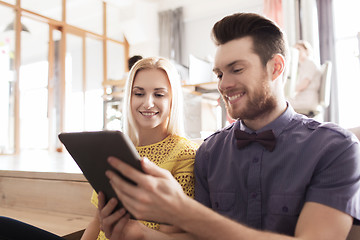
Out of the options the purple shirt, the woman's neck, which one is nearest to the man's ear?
the purple shirt

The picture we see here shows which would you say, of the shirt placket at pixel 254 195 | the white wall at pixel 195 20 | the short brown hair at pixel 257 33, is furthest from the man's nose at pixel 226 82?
the white wall at pixel 195 20

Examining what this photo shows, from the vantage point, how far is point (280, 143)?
90cm

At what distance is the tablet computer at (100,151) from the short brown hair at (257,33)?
20.0 inches

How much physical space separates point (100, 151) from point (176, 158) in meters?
0.46

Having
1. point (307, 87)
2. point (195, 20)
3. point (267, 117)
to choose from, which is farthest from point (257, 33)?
point (195, 20)

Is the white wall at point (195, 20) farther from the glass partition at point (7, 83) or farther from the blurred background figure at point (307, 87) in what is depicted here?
the blurred background figure at point (307, 87)

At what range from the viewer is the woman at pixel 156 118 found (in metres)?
1.13

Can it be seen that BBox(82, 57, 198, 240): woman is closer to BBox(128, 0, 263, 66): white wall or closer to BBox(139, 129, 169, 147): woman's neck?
BBox(139, 129, 169, 147): woman's neck

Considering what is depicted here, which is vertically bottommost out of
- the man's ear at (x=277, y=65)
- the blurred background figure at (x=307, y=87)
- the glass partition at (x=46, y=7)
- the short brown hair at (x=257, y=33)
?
the man's ear at (x=277, y=65)

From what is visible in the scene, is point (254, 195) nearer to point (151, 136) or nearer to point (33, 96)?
point (151, 136)

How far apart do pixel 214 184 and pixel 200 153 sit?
127mm

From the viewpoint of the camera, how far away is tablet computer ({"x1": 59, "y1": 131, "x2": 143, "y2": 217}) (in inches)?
24.5

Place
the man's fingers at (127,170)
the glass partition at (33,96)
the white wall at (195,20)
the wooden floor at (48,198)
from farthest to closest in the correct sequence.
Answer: the glass partition at (33,96) → the white wall at (195,20) → the wooden floor at (48,198) → the man's fingers at (127,170)

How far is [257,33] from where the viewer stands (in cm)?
96
